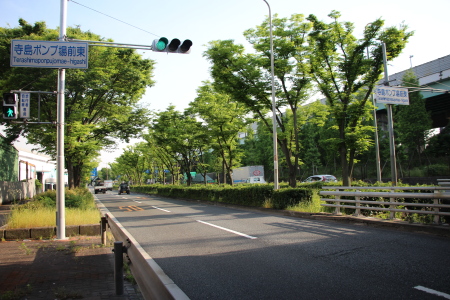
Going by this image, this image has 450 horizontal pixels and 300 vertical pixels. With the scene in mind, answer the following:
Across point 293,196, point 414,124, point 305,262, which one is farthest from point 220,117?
point 414,124

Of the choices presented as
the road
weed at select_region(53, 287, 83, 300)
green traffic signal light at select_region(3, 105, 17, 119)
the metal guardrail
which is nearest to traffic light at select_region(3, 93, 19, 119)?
green traffic signal light at select_region(3, 105, 17, 119)

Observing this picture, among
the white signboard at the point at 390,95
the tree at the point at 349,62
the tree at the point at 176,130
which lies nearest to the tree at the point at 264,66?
the tree at the point at 349,62

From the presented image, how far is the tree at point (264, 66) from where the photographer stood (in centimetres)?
1856

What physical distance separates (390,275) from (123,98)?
21130mm

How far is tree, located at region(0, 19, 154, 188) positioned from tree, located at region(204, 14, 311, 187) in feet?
17.1

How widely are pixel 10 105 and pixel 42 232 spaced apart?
3685mm

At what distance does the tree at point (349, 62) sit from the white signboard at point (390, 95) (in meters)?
2.79

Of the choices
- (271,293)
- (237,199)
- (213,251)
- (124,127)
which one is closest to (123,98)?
(124,127)

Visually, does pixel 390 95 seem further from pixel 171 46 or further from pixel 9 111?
pixel 9 111

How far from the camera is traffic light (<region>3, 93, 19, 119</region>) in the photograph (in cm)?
856

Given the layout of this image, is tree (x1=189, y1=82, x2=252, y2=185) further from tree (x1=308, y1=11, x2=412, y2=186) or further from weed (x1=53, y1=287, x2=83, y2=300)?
weed (x1=53, y1=287, x2=83, y2=300)

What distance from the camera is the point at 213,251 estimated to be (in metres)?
7.16

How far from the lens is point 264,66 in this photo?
19.1 m

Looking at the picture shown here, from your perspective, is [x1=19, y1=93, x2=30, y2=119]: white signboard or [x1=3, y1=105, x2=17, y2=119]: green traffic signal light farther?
[x1=19, y1=93, x2=30, y2=119]: white signboard
